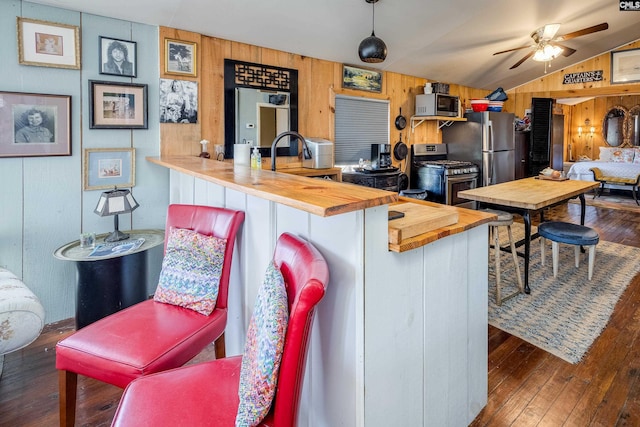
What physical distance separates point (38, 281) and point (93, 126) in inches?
43.2

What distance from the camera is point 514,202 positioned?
2.90 m

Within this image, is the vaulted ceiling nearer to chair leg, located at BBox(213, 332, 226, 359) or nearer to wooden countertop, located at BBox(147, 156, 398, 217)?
wooden countertop, located at BBox(147, 156, 398, 217)

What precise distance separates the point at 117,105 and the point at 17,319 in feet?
5.37

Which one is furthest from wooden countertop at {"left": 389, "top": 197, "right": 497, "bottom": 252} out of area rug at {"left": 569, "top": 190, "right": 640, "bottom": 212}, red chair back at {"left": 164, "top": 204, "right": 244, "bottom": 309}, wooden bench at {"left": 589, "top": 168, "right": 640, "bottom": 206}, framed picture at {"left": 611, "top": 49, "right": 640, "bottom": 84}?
wooden bench at {"left": 589, "top": 168, "right": 640, "bottom": 206}

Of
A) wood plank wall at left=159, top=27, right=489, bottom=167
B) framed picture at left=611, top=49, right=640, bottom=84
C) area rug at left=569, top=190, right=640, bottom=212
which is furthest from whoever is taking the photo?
area rug at left=569, top=190, right=640, bottom=212

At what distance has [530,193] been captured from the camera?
10.7ft

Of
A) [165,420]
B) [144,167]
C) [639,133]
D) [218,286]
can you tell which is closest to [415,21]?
[144,167]

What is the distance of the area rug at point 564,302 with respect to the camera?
7.80ft

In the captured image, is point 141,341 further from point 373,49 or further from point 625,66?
point 625,66

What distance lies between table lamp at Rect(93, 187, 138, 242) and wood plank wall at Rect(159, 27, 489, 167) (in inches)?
23.5

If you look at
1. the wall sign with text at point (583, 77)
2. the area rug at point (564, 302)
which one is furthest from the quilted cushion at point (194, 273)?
the wall sign with text at point (583, 77)

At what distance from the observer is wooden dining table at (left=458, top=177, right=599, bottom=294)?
293cm

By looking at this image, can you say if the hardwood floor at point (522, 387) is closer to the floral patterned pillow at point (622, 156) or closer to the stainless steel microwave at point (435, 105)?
the stainless steel microwave at point (435, 105)

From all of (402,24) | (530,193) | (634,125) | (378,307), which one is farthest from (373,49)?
(634,125)
